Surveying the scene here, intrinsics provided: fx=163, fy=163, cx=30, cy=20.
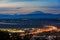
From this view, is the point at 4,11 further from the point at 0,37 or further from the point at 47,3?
the point at 47,3

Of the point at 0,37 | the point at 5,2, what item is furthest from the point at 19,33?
the point at 5,2

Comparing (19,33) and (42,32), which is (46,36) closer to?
(42,32)

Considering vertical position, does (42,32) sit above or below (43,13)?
below

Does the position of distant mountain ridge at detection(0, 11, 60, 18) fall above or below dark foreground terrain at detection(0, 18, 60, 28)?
above

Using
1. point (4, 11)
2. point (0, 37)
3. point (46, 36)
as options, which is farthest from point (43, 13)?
point (0, 37)

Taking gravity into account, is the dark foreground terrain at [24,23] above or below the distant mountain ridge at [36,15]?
below

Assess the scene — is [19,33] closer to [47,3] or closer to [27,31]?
[27,31]

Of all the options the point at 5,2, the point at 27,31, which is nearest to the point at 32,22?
the point at 27,31

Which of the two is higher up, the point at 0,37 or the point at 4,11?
the point at 4,11

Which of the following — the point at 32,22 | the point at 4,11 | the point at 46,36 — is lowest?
the point at 46,36
